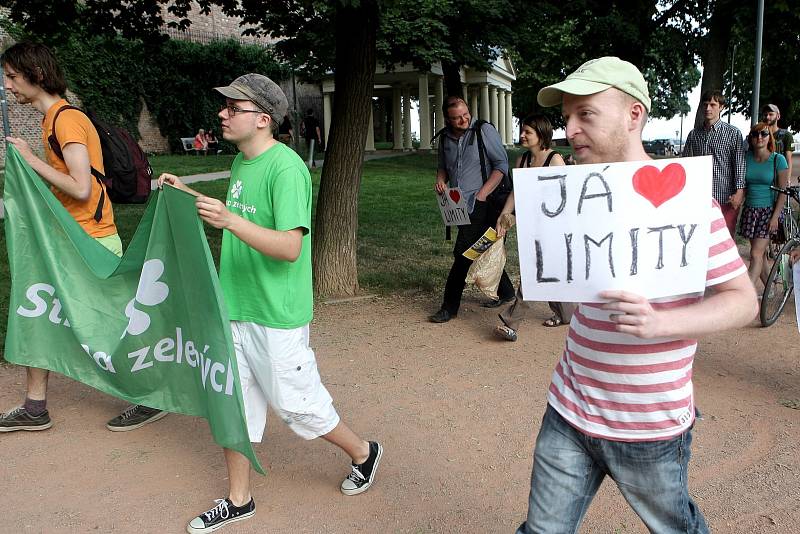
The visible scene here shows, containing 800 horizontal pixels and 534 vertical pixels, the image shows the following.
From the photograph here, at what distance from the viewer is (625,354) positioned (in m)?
1.88

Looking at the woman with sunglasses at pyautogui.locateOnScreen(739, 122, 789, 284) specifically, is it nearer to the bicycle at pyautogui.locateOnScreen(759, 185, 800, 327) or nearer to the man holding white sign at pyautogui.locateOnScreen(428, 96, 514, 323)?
the bicycle at pyautogui.locateOnScreen(759, 185, 800, 327)

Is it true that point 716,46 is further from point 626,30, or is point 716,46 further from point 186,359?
point 186,359

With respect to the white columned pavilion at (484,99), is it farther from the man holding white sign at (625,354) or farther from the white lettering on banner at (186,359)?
the man holding white sign at (625,354)

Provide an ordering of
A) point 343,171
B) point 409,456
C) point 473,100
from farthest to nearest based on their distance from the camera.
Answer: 1. point 473,100
2. point 343,171
3. point 409,456

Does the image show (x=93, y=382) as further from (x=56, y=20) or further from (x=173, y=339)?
(x=56, y=20)

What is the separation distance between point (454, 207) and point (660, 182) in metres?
4.61

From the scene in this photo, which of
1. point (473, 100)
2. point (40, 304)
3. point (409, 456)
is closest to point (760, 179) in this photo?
point (409, 456)

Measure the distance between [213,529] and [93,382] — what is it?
1291mm

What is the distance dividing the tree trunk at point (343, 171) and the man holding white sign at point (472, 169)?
45.7 inches

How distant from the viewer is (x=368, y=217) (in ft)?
42.2

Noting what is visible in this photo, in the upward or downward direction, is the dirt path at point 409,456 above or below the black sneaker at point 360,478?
below

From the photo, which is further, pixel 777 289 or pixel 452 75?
pixel 452 75

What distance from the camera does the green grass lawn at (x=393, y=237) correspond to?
796 centimetres

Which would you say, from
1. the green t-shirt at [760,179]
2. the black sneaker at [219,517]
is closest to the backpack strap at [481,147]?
the green t-shirt at [760,179]
